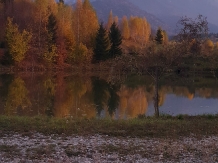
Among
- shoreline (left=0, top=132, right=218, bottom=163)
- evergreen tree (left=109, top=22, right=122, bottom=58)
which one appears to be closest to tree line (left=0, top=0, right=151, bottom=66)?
evergreen tree (left=109, top=22, right=122, bottom=58)

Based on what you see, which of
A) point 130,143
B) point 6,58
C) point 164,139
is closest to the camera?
point 130,143

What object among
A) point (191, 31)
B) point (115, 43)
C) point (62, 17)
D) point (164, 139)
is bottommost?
point (164, 139)

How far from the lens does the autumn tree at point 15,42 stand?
6012 centimetres

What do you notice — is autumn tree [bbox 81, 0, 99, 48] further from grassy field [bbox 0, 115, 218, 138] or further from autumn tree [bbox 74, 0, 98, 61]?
grassy field [bbox 0, 115, 218, 138]

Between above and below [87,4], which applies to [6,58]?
below

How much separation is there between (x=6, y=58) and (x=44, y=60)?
24.7 feet

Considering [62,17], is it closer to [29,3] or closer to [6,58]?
[29,3]

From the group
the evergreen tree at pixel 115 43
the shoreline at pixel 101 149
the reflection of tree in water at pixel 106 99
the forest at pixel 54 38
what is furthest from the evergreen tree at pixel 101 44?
the shoreline at pixel 101 149

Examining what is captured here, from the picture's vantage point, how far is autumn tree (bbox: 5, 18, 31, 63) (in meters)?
60.1

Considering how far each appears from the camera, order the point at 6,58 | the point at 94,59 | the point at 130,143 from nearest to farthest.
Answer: the point at 130,143 < the point at 6,58 < the point at 94,59

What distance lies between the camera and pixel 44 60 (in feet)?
212

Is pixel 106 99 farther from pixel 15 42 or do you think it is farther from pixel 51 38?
pixel 51 38

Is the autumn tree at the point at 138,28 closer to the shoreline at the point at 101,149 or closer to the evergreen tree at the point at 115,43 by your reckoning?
the evergreen tree at the point at 115,43

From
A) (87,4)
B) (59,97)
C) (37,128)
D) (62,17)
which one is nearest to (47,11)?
(62,17)
